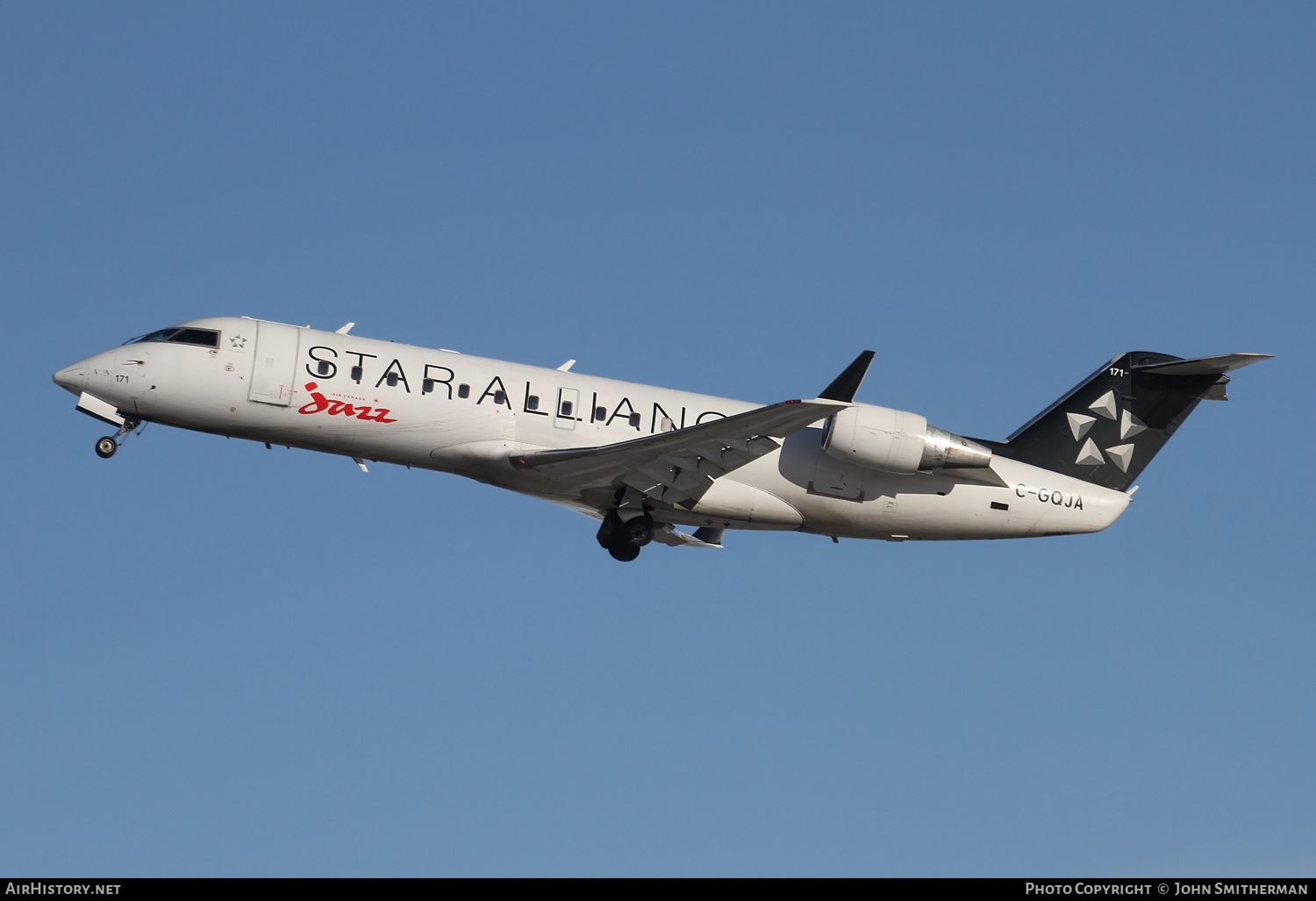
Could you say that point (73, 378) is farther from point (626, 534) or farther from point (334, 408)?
point (626, 534)

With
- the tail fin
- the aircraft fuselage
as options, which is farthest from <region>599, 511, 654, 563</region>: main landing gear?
the tail fin

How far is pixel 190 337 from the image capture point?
78.5ft

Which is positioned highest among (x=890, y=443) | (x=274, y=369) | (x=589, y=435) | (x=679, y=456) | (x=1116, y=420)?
(x=1116, y=420)

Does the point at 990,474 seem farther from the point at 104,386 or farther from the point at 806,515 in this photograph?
the point at 104,386

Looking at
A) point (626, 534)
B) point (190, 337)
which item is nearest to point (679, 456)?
point (626, 534)

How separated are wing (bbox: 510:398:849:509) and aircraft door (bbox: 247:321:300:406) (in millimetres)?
4088

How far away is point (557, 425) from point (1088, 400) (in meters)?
10.6

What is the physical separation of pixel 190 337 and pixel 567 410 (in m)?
6.70

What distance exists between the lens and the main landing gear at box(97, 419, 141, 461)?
23734 millimetres

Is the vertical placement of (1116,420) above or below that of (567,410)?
above

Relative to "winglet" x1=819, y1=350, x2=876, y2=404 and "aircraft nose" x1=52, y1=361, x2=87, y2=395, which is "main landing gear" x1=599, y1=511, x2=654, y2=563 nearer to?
"winglet" x1=819, y1=350, x2=876, y2=404

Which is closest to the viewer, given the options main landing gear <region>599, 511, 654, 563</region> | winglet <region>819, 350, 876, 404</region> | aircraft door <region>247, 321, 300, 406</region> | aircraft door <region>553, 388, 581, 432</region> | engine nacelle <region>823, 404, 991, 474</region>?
winglet <region>819, 350, 876, 404</region>
